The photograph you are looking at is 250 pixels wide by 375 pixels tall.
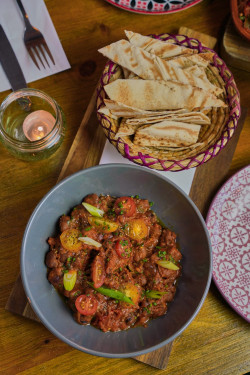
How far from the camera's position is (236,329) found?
2521 mm

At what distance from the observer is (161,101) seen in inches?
90.0

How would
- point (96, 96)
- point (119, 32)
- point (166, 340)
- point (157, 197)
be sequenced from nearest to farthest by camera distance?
point (166, 340) < point (157, 197) < point (96, 96) < point (119, 32)

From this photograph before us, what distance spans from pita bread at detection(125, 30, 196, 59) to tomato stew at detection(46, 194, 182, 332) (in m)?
0.86

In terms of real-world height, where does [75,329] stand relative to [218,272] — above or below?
above

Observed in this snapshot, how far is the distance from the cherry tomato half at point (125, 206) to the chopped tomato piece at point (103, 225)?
7cm

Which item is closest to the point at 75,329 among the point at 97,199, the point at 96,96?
the point at 97,199

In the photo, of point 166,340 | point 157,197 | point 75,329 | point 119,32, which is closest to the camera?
point 166,340

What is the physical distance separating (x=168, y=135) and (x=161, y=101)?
0.20 meters

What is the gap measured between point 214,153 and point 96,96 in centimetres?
82

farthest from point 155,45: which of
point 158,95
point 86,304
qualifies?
point 86,304

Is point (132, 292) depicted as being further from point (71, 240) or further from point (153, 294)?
point (71, 240)

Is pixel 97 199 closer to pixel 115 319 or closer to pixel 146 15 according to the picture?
pixel 115 319

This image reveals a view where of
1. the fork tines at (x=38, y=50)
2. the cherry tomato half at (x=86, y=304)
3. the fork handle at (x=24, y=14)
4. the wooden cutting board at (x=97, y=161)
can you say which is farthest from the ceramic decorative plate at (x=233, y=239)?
the fork handle at (x=24, y=14)

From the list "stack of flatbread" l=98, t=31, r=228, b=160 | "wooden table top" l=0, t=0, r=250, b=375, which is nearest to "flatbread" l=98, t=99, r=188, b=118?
"stack of flatbread" l=98, t=31, r=228, b=160
